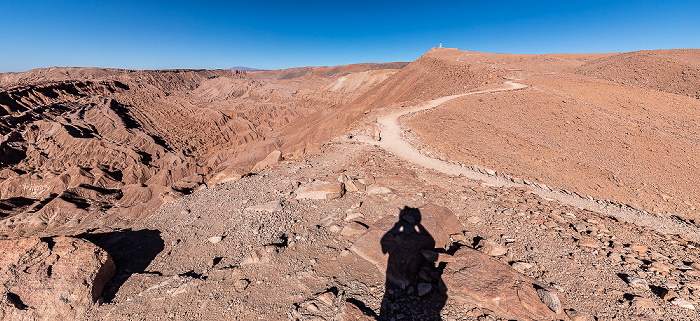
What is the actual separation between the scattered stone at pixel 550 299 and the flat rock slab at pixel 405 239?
2017 mm

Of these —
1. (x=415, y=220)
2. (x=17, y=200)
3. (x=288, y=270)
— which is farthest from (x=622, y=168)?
(x=17, y=200)

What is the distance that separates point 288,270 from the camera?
5.55 m

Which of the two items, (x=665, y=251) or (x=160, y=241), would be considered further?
(x=160, y=241)

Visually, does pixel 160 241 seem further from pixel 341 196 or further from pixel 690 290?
pixel 690 290

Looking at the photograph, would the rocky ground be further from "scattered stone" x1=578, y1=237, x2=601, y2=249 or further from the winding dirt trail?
the winding dirt trail

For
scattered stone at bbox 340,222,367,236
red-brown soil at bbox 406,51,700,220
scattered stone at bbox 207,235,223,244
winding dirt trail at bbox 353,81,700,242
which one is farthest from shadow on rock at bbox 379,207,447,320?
red-brown soil at bbox 406,51,700,220

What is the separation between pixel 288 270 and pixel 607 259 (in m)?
6.68

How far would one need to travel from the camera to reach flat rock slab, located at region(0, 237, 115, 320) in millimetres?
4891

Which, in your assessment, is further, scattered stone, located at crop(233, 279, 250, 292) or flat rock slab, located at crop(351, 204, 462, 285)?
flat rock slab, located at crop(351, 204, 462, 285)

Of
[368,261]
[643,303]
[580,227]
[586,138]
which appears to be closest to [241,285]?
[368,261]

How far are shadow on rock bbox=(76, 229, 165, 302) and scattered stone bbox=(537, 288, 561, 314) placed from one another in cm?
791

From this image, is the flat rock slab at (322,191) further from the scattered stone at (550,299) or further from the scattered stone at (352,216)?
the scattered stone at (550,299)

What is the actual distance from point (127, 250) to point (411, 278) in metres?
7.25

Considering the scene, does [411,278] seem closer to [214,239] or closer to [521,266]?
[521,266]
